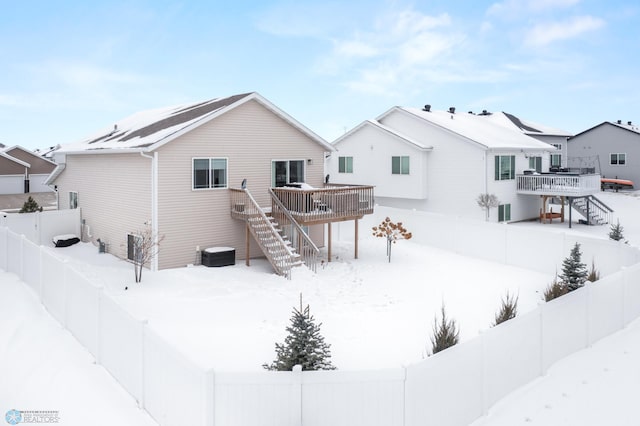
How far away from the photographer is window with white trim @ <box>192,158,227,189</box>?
19.2m

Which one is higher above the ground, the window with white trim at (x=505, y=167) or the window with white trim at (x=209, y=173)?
the window with white trim at (x=505, y=167)

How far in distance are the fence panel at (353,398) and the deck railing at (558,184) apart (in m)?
26.6

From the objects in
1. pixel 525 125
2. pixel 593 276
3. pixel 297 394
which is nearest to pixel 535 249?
pixel 593 276

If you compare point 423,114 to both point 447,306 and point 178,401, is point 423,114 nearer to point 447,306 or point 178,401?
point 447,306

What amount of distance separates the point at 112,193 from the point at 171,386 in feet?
51.5

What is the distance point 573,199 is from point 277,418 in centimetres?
2935

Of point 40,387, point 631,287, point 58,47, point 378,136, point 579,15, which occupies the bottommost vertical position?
point 40,387

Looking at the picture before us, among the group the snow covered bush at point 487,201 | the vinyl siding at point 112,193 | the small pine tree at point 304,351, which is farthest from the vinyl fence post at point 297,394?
the snow covered bush at point 487,201

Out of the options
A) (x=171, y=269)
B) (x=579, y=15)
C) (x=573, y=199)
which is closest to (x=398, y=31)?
(x=579, y=15)

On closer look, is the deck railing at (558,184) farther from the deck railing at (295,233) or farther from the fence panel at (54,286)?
the fence panel at (54,286)

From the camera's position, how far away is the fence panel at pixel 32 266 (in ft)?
43.1

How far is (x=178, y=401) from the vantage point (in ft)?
22.7

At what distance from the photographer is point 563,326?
10.2 meters

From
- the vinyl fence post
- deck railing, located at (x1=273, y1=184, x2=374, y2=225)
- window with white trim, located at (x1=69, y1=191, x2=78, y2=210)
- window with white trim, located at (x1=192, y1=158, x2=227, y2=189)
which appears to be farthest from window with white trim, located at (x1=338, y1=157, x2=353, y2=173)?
the vinyl fence post
